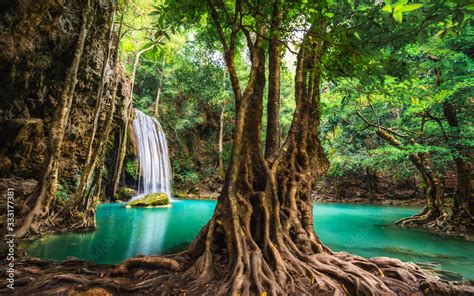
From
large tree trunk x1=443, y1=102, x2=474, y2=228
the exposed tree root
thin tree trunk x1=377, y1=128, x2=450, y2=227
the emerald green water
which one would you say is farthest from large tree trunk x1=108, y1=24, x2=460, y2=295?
large tree trunk x1=443, y1=102, x2=474, y2=228

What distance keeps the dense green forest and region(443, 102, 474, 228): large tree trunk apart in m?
0.04

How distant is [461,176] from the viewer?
24.7 feet

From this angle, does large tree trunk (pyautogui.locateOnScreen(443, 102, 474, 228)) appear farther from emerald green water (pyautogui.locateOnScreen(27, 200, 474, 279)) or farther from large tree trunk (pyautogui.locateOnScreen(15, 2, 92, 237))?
large tree trunk (pyautogui.locateOnScreen(15, 2, 92, 237))

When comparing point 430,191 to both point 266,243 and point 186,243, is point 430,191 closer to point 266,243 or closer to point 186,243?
point 266,243

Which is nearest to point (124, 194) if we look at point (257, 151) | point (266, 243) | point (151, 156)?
point (151, 156)

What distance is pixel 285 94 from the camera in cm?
2842

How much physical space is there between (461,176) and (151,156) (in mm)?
17724

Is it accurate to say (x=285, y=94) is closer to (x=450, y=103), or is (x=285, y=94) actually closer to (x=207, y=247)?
(x=450, y=103)

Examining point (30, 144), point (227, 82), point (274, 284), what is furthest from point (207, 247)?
point (227, 82)

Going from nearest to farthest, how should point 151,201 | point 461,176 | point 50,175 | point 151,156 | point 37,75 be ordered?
point 50,175
point 37,75
point 461,176
point 151,201
point 151,156

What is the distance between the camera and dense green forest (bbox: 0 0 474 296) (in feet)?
8.82

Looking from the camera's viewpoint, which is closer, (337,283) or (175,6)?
(337,283)

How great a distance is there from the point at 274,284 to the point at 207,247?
112 centimetres

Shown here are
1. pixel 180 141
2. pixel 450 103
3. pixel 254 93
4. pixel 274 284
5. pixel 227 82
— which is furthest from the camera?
pixel 180 141
